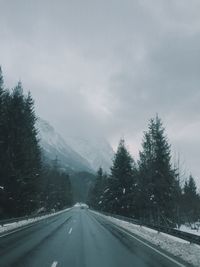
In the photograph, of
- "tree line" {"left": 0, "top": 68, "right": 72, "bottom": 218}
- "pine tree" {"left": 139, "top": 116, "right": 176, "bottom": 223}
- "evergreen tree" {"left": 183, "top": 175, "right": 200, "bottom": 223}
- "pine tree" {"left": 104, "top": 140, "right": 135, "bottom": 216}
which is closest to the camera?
"tree line" {"left": 0, "top": 68, "right": 72, "bottom": 218}

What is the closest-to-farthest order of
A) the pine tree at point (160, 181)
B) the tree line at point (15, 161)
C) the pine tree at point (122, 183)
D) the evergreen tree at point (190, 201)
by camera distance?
the tree line at point (15, 161) < the pine tree at point (160, 181) < the pine tree at point (122, 183) < the evergreen tree at point (190, 201)

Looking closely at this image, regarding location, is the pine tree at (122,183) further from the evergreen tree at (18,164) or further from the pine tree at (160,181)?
the evergreen tree at (18,164)

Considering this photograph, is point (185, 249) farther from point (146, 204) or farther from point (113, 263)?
point (146, 204)

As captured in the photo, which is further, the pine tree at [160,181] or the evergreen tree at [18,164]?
the pine tree at [160,181]

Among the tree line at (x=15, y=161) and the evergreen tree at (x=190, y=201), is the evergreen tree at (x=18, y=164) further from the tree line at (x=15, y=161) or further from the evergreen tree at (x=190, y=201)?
the evergreen tree at (x=190, y=201)

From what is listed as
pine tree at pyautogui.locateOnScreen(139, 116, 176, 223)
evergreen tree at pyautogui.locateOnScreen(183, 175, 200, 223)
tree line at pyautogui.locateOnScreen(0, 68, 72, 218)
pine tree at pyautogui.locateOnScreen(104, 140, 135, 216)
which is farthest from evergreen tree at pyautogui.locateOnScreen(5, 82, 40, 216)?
evergreen tree at pyautogui.locateOnScreen(183, 175, 200, 223)

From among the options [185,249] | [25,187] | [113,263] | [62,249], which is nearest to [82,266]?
[113,263]

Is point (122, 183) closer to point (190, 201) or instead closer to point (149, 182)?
point (149, 182)

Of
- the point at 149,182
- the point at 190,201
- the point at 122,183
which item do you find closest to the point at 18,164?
the point at 149,182

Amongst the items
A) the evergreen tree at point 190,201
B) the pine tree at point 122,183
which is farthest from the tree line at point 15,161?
the evergreen tree at point 190,201

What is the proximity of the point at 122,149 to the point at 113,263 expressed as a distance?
4802cm

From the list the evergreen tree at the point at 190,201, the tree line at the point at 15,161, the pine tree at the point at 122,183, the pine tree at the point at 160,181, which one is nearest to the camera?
the tree line at the point at 15,161

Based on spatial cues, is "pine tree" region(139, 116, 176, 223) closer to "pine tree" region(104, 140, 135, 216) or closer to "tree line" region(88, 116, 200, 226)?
"tree line" region(88, 116, 200, 226)

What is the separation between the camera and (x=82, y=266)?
11.1 m
